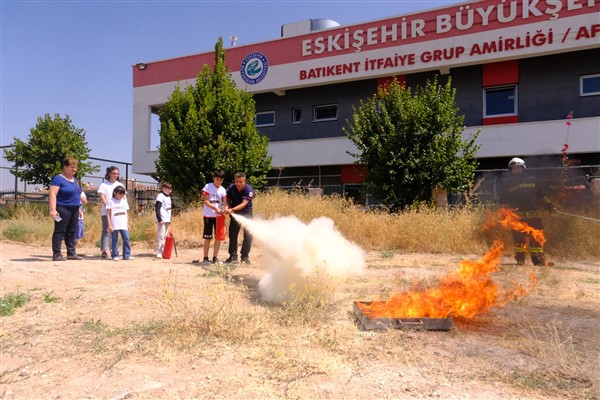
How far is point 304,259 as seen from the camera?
5125mm

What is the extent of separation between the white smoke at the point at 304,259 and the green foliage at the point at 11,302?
2.83 m

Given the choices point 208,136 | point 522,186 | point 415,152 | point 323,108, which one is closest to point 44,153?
point 208,136

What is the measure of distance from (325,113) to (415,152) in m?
9.14

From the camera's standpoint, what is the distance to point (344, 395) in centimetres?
292

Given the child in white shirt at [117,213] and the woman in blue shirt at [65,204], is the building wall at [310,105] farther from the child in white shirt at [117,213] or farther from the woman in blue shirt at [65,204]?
the woman in blue shirt at [65,204]

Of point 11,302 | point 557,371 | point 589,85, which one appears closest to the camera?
point 557,371

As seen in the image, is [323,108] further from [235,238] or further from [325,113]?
[235,238]

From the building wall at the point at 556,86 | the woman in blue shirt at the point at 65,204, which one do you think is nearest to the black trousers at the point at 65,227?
the woman in blue shirt at the point at 65,204

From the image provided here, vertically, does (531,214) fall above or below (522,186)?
below

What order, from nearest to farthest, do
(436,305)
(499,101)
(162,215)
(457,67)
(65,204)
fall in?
(436,305) → (65,204) → (162,215) → (499,101) → (457,67)

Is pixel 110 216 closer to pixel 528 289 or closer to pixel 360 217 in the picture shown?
pixel 360 217

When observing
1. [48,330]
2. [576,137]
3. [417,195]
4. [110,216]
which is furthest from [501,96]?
[48,330]

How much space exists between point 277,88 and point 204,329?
61.8 ft

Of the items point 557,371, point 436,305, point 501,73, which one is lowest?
point 557,371
